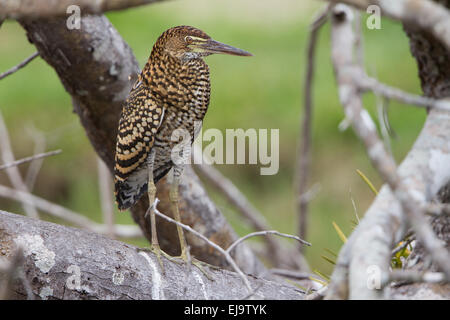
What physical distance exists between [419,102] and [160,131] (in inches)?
52.9

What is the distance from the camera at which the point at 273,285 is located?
1.95 metres

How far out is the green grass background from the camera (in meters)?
4.95

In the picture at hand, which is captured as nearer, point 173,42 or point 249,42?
point 173,42

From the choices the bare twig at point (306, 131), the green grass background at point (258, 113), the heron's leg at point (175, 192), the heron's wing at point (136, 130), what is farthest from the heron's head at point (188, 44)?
the green grass background at point (258, 113)

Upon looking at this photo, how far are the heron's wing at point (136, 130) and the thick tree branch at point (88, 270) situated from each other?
1.59 ft

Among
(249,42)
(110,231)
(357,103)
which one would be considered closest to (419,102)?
(357,103)

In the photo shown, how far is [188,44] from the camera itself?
2094mm

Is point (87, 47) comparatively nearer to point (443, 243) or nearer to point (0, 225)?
point (0, 225)

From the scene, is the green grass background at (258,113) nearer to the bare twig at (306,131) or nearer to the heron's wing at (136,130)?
the bare twig at (306,131)

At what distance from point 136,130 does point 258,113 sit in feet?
10.3

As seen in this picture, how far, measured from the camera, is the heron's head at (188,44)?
203 cm

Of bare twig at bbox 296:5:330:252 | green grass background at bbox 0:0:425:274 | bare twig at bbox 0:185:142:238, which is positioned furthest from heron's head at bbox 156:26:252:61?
green grass background at bbox 0:0:425:274
